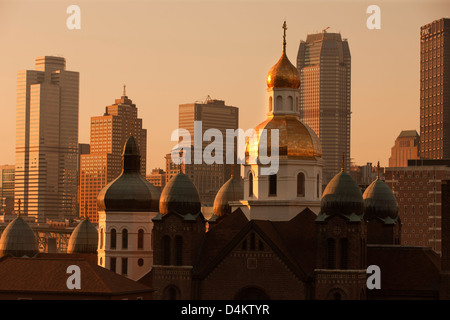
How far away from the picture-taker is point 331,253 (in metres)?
98.6

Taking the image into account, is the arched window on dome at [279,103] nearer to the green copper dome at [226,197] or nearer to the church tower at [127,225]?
the green copper dome at [226,197]

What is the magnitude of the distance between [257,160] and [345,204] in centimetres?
1252

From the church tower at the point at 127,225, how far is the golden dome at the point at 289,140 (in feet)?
55.8

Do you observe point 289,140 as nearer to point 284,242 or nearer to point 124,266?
point 284,242

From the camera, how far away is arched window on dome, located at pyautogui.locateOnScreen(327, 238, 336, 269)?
98.6 meters

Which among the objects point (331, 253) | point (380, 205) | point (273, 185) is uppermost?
point (273, 185)

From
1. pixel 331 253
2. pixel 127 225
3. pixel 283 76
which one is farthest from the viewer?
pixel 127 225

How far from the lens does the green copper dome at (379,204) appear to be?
382ft

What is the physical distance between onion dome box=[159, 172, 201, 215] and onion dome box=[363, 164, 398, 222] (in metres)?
19.5

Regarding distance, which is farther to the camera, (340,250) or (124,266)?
(124,266)

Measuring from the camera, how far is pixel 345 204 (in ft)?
325

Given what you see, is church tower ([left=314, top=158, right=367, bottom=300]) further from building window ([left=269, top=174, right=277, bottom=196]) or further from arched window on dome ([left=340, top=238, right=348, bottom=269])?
building window ([left=269, top=174, right=277, bottom=196])

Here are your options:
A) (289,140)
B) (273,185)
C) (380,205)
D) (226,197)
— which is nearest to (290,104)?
(289,140)

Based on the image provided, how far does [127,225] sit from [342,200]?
30.4 metres
